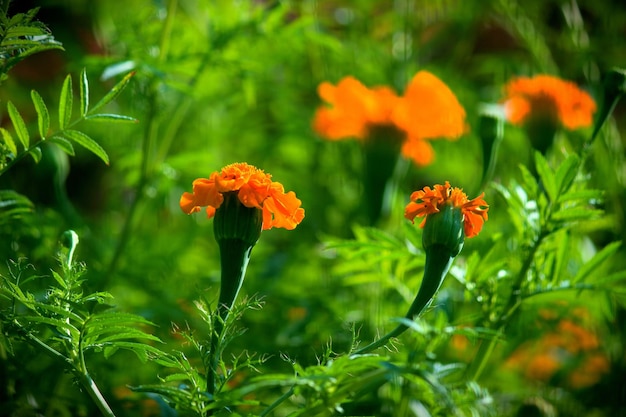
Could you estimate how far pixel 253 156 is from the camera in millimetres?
1116

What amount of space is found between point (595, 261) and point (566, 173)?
0.07 meters

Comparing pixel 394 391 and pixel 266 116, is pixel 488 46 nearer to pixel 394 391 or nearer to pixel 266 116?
pixel 266 116

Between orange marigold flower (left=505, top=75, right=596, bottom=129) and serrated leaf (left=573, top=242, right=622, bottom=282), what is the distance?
0.27m

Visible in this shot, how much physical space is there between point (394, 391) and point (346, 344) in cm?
16

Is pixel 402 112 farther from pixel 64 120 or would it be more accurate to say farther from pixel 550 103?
pixel 64 120

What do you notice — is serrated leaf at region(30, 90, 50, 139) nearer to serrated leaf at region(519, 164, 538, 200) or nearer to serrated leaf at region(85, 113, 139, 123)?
serrated leaf at region(85, 113, 139, 123)

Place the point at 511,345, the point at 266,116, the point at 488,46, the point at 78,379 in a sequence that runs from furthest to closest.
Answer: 1. the point at 488,46
2. the point at 266,116
3. the point at 511,345
4. the point at 78,379

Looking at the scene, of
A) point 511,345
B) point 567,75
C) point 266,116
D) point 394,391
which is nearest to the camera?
point 394,391

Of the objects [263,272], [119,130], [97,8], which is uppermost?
[97,8]

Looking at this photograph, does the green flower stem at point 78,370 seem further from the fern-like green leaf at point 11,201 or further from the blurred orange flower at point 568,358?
the blurred orange flower at point 568,358

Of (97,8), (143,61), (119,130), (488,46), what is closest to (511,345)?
(143,61)

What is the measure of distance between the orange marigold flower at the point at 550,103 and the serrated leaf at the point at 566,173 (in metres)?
0.25

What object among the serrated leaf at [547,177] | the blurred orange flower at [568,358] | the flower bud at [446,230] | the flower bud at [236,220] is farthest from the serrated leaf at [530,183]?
the blurred orange flower at [568,358]

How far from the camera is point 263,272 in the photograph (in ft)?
2.89
